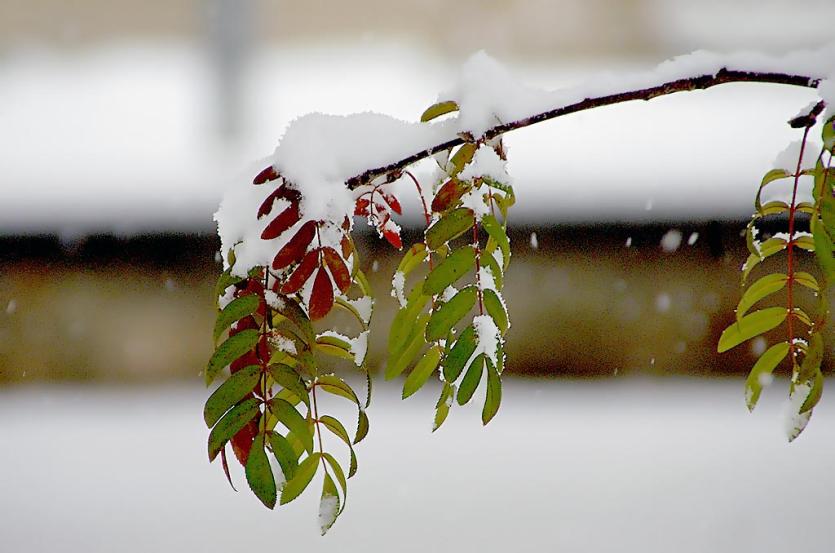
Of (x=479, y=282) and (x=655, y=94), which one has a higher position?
(x=655, y=94)

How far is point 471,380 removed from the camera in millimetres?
419

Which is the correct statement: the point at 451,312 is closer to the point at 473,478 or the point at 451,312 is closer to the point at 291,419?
→ the point at 291,419

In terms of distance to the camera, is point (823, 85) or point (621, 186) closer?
point (823, 85)

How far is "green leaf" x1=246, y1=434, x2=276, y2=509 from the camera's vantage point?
0.39 m

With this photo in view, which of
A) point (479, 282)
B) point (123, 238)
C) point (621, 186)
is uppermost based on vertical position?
point (479, 282)

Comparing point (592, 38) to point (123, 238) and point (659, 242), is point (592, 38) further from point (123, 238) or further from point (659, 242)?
point (123, 238)

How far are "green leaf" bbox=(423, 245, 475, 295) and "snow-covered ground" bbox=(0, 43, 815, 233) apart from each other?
4.59 feet

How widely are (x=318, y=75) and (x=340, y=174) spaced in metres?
2.35

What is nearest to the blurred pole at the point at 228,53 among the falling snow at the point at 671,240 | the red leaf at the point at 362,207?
the falling snow at the point at 671,240

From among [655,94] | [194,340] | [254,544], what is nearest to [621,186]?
[194,340]

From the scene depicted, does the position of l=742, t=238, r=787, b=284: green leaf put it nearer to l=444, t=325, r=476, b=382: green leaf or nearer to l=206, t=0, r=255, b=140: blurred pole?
l=444, t=325, r=476, b=382: green leaf

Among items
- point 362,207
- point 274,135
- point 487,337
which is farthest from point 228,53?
point 487,337

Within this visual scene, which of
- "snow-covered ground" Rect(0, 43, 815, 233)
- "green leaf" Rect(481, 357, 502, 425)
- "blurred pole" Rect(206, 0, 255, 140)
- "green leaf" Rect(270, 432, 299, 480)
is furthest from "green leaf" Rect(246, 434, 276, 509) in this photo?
"blurred pole" Rect(206, 0, 255, 140)

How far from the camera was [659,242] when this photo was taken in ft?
5.83
